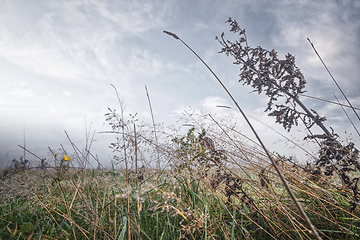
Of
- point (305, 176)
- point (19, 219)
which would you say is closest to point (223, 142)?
point (305, 176)

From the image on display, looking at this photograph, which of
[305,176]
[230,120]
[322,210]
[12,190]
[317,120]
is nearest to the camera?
[322,210]

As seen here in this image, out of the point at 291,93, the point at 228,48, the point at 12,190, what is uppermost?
the point at 228,48

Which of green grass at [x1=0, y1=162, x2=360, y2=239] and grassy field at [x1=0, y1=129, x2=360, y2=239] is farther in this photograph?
grassy field at [x1=0, y1=129, x2=360, y2=239]

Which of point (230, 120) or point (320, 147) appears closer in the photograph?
point (320, 147)

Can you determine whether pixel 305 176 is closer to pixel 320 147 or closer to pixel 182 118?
pixel 320 147

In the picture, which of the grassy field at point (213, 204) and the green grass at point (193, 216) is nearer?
the green grass at point (193, 216)

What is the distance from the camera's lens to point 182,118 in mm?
2320

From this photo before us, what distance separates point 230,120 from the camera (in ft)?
7.51

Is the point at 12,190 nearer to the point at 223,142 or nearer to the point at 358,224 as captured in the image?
the point at 223,142

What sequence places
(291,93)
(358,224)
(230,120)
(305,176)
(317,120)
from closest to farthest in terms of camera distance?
(358,224), (305,176), (230,120), (317,120), (291,93)

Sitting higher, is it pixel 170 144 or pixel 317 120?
pixel 317 120

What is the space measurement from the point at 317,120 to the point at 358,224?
156 cm

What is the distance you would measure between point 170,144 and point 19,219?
1.81 meters

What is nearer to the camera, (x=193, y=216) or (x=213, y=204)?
(x=193, y=216)
